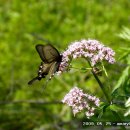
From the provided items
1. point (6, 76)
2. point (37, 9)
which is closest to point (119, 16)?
point (37, 9)

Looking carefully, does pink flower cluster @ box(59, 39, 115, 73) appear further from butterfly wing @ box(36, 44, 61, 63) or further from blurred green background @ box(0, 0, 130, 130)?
blurred green background @ box(0, 0, 130, 130)

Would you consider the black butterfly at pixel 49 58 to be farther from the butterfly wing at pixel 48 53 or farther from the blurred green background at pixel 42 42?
the blurred green background at pixel 42 42

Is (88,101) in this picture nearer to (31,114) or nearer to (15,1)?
(31,114)

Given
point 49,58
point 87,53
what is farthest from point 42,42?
point 87,53

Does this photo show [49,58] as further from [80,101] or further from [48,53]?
[80,101]

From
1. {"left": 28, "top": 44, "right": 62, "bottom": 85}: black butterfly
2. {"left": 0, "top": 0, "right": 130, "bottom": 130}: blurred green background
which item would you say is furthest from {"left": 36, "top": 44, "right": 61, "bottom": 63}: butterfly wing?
{"left": 0, "top": 0, "right": 130, "bottom": 130}: blurred green background

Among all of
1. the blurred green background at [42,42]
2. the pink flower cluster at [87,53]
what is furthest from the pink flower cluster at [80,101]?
the blurred green background at [42,42]
